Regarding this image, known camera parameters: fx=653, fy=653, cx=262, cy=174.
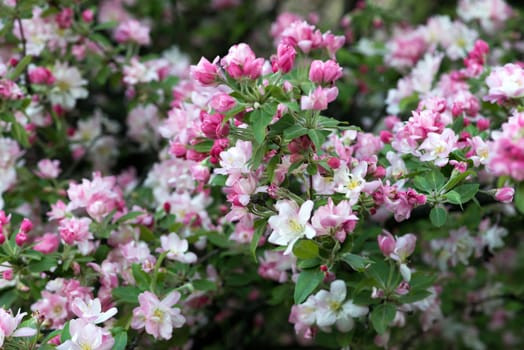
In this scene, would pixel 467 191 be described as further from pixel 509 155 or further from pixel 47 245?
pixel 47 245

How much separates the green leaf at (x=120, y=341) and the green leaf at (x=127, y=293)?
113 millimetres

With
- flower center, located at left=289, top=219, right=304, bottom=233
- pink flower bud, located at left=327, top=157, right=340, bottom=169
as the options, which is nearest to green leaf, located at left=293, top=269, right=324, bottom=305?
flower center, located at left=289, top=219, right=304, bottom=233

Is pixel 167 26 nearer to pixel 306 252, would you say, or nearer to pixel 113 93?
pixel 113 93

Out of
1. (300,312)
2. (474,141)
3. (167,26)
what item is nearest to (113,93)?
(167,26)

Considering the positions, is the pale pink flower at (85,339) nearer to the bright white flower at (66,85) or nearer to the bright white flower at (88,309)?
the bright white flower at (88,309)

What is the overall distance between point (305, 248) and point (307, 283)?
8 cm

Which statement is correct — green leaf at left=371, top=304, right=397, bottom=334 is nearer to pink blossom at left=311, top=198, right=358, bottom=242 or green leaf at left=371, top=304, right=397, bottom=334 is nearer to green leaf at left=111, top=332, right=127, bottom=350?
pink blossom at left=311, top=198, right=358, bottom=242

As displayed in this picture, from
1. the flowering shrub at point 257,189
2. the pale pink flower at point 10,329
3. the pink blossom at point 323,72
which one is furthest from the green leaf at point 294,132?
the pale pink flower at point 10,329

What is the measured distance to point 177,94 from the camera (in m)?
1.96

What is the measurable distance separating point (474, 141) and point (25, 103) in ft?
3.82

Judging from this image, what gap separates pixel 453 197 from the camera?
1324 millimetres

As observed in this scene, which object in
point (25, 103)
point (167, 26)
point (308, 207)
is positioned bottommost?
point (167, 26)

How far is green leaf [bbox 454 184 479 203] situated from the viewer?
1349 millimetres

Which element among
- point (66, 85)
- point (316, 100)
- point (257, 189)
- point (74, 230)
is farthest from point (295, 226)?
point (66, 85)
